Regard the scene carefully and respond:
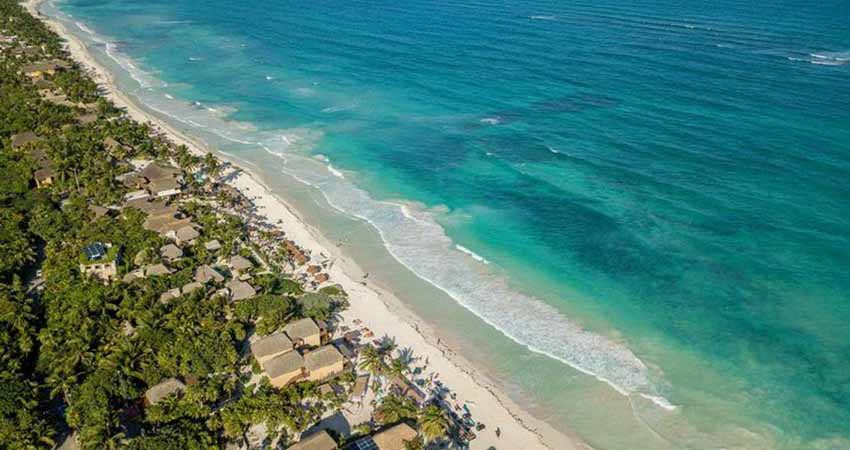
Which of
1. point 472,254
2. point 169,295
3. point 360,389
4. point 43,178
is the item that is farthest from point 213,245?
point 472,254

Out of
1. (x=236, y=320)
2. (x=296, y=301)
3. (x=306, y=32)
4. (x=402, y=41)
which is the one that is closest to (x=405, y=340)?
(x=296, y=301)

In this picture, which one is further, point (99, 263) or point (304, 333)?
point (99, 263)

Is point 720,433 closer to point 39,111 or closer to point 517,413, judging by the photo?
point 517,413

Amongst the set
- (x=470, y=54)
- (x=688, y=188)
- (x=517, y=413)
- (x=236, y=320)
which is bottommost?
(x=517, y=413)

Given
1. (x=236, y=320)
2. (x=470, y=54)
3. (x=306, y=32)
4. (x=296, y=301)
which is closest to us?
(x=236, y=320)

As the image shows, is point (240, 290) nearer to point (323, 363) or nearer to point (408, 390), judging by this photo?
point (323, 363)

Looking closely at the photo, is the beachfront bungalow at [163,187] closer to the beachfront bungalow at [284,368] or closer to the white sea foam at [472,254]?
the beachfront bungalow at [284,368]

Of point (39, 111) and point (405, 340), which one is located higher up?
point (39, 111)
